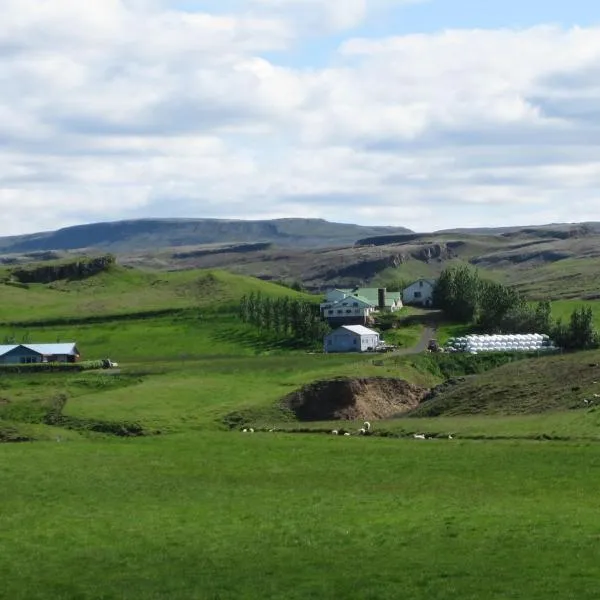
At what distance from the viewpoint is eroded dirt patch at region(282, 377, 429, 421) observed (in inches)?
3684

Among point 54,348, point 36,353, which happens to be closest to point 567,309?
point 54,348

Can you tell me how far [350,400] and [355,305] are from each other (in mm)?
80253

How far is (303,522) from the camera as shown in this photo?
46.3 meters

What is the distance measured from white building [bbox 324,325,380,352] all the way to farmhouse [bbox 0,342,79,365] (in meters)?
35.1

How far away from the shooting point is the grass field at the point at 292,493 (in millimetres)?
36969

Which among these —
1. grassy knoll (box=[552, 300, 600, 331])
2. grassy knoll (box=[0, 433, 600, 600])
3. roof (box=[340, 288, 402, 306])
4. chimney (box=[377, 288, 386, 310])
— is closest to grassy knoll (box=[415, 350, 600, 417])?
grassy knoll (box=[0, 433, 600, 600])

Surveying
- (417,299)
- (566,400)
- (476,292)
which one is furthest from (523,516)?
(417,299)

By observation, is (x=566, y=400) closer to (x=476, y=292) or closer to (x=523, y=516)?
(x=523, y=516)

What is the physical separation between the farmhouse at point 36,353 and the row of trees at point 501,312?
5703cm

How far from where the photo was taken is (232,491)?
181ft

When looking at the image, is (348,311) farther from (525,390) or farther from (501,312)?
(525,390)

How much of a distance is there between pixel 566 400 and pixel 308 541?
44.0m

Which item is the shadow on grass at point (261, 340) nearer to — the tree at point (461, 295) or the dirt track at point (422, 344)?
the dirt track at point (422, 344)

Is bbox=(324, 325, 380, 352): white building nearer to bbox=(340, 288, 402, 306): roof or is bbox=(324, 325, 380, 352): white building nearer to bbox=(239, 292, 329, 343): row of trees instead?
bbox=(239, 292, 329, 343): row of trees
